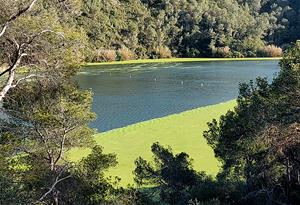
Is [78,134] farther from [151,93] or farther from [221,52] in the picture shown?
[221,52]

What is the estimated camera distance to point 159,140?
24.2m

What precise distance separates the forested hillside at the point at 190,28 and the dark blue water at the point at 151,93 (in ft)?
107

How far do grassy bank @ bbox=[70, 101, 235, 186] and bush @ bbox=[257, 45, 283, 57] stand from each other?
233 ft

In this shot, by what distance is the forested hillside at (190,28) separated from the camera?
312 ft

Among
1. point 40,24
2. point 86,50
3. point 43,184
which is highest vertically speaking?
point 40,24

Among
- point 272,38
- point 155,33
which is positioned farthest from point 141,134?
point 272,38

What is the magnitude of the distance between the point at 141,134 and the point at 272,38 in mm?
92391

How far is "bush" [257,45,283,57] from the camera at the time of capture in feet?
327

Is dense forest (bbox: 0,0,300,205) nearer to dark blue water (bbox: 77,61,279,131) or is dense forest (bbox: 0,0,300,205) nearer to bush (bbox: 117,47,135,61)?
dark blue water (bbox: 77,61,279,131)

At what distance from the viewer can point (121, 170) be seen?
18.3m

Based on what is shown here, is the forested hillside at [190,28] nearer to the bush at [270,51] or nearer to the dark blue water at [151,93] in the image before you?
the bush at [270,51]

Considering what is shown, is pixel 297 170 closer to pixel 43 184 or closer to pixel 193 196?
pixel 193 196

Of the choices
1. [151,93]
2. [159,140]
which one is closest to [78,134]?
[159,140]

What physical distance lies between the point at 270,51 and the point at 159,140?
80.6 m
